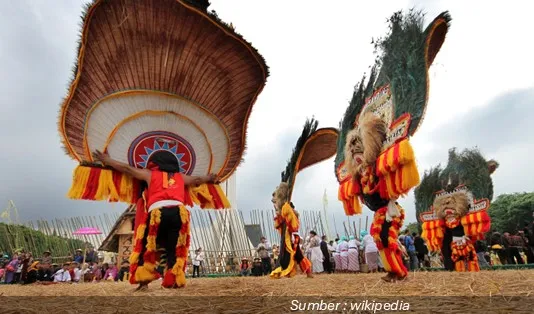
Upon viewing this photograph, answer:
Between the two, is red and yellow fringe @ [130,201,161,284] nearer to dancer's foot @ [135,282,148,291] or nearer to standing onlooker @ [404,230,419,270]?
dancer's foot @ [135,282,148,291]

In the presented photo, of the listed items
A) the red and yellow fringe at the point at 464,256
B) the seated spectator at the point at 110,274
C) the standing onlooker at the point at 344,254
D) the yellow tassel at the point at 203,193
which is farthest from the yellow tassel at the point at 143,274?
the seated spectator at the point at 110,274

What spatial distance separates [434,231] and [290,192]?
354 cm

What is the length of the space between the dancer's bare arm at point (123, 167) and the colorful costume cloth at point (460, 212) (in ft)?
20.1

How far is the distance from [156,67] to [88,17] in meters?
0.80

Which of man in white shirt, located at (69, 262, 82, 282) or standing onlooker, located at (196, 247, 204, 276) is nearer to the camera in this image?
man in white shirt, located at (69, 262, 82, 282)

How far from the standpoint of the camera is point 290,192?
22.7ft

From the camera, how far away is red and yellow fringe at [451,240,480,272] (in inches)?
273

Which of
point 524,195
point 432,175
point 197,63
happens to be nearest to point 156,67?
point 197,63

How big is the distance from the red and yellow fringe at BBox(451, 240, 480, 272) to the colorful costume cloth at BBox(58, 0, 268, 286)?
5.28m

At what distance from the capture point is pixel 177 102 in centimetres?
429

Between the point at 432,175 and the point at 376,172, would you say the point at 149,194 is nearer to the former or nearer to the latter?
the point at 376,172

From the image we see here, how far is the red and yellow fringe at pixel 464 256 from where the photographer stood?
6934mm

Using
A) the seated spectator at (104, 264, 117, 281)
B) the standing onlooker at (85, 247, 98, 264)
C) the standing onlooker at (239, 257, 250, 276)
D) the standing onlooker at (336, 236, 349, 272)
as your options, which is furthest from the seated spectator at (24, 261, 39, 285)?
the standing onlooker at (336, 236, 349, 272)

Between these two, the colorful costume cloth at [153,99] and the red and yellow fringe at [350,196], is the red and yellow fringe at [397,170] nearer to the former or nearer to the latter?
the red and yellow fringe at [350,196]
